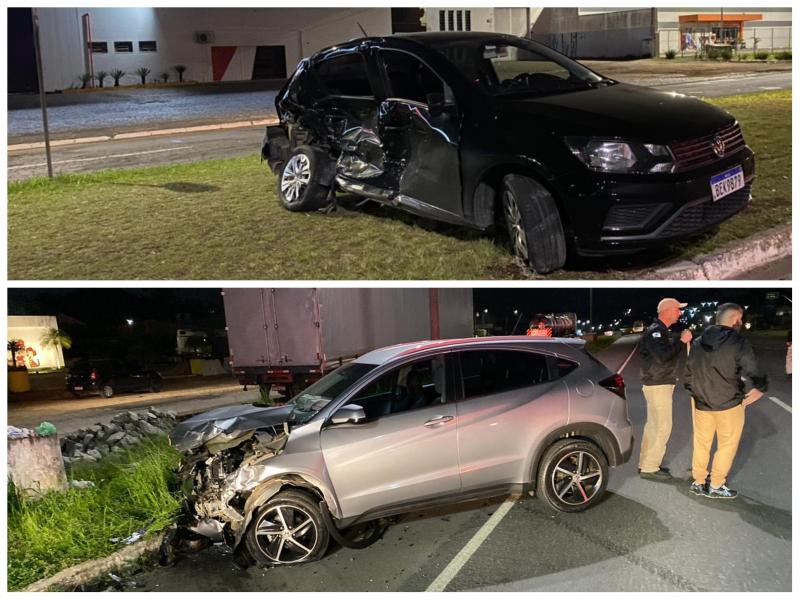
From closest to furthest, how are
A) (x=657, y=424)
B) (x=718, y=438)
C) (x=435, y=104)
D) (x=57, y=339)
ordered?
(x=718, y=438) → (x=435, y=104) → (x=657, y=424) → (x=57, y=339)

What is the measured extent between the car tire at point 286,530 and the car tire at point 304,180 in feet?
9.16

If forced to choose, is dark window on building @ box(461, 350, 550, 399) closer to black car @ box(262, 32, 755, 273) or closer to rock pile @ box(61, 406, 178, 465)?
black car @ box(262, 32, 755, 273)

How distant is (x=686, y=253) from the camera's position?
546 cm

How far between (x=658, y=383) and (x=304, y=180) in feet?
10.6

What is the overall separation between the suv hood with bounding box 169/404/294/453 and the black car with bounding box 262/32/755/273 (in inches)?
74.8

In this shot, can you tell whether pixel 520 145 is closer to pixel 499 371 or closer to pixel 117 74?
pixel 499 371

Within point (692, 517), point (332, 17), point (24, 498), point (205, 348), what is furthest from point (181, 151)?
point (692, 517)

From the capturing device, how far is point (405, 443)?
443 centimetres

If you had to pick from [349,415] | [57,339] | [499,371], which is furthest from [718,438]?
[57,339]

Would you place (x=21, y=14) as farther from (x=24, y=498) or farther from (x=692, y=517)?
(x=692, y=517)

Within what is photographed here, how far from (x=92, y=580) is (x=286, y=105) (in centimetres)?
403

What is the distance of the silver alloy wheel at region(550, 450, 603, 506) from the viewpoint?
4.77m

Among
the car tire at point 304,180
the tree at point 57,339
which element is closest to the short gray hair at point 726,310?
the car tire at point 304,180

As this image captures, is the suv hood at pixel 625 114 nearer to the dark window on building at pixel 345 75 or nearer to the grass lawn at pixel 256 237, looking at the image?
the grass lawn at pixel 256 237
